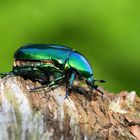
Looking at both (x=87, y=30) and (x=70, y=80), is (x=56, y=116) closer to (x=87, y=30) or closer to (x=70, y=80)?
(x=70, y=80)

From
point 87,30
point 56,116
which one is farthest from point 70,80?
point 87,30

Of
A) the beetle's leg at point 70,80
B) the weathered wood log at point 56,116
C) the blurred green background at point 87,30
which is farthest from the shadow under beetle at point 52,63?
the blurred green background at point 87,30

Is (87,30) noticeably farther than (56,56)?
Yes

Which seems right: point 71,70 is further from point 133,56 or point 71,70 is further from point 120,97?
point 133,56

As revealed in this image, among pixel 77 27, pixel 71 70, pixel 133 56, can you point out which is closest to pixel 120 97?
pixel 71 70

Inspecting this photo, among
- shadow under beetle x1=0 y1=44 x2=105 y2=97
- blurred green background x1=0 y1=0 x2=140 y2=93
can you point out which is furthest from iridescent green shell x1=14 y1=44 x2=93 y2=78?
blurred green background x1=0 y1=0 x2=140 y2=93

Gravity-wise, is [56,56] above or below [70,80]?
above

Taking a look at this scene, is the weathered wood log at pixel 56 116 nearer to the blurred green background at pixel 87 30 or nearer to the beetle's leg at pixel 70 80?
the beetle's leg at pixel 70 80

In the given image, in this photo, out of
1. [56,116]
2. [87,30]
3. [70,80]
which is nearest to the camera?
[56,116]
